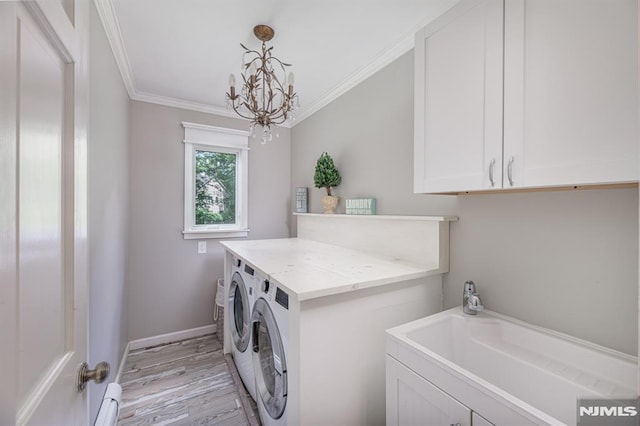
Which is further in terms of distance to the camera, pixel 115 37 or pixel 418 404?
pixel 115 37

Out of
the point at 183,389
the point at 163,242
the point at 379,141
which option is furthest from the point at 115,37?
the point at 183,389

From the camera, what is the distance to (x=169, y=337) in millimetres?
2633

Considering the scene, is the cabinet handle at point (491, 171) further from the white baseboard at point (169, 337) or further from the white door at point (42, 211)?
the white baseboard at point (169, 337)

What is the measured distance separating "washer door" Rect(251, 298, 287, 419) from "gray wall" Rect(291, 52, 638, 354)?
0.97m

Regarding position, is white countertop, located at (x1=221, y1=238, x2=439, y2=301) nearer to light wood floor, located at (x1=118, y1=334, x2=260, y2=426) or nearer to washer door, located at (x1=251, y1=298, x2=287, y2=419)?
washer door, located at (x1=251, y1=298, x2=287, y2=419)

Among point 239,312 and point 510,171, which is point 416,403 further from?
point 239,312

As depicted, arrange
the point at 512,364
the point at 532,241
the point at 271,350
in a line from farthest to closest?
the point at 271,350 → the point at 532,241 → the point at 512,364

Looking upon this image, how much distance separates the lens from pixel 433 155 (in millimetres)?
1229

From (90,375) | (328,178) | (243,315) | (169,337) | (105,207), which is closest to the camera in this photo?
(90,375)

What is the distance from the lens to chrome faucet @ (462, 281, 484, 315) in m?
1.24

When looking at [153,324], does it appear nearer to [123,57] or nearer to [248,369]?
[248,369]

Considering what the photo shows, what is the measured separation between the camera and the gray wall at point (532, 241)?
0.94m

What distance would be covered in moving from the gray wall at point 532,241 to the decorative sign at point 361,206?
8 cm

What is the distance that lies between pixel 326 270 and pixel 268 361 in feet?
1.96
